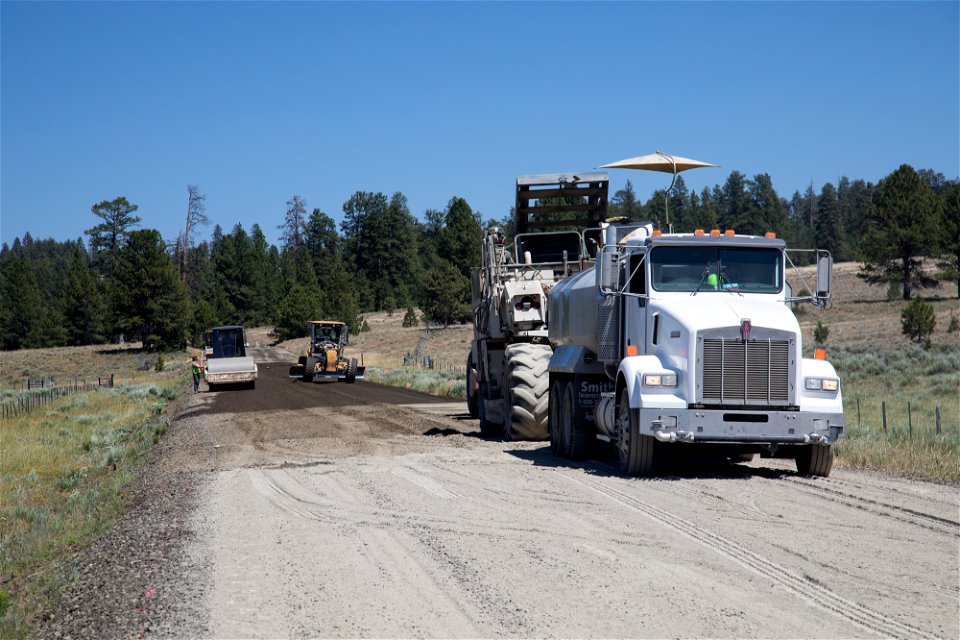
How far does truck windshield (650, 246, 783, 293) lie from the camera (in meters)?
12.8

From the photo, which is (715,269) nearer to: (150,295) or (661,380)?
(661,380)

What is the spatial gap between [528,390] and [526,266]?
10.8 feet

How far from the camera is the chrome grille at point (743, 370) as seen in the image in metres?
11.7

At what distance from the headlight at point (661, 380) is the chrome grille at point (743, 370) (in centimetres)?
36

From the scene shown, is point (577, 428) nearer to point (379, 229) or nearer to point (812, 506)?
point (812, 506)

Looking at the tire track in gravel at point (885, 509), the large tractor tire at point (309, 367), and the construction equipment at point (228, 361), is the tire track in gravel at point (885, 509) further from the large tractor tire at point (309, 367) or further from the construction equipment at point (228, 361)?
the large tractor tire at point (309, 367)

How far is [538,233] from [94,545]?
11.6 metres

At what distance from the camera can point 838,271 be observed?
120812 millimetres

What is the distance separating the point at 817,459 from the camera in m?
12.5

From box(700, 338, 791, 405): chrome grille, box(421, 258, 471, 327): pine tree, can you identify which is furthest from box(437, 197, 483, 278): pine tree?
box(700, 338, 791, 405): chrome grille

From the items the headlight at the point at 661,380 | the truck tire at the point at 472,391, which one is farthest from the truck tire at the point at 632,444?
the truck tire at the point at 472,391

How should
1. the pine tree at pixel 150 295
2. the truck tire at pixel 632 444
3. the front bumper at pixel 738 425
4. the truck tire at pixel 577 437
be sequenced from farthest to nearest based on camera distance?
the pine tree at pixel 150 295
the truck tire at pixel 577 437
the truck tire at pixel 632 444
the front bumper at pixel 738 425

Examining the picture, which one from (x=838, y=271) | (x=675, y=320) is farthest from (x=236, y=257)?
(x=675, y=320)

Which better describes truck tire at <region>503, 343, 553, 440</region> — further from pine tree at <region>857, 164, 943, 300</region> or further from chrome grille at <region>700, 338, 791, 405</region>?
pine tree at <region>857, 164, 943, 300</region>
